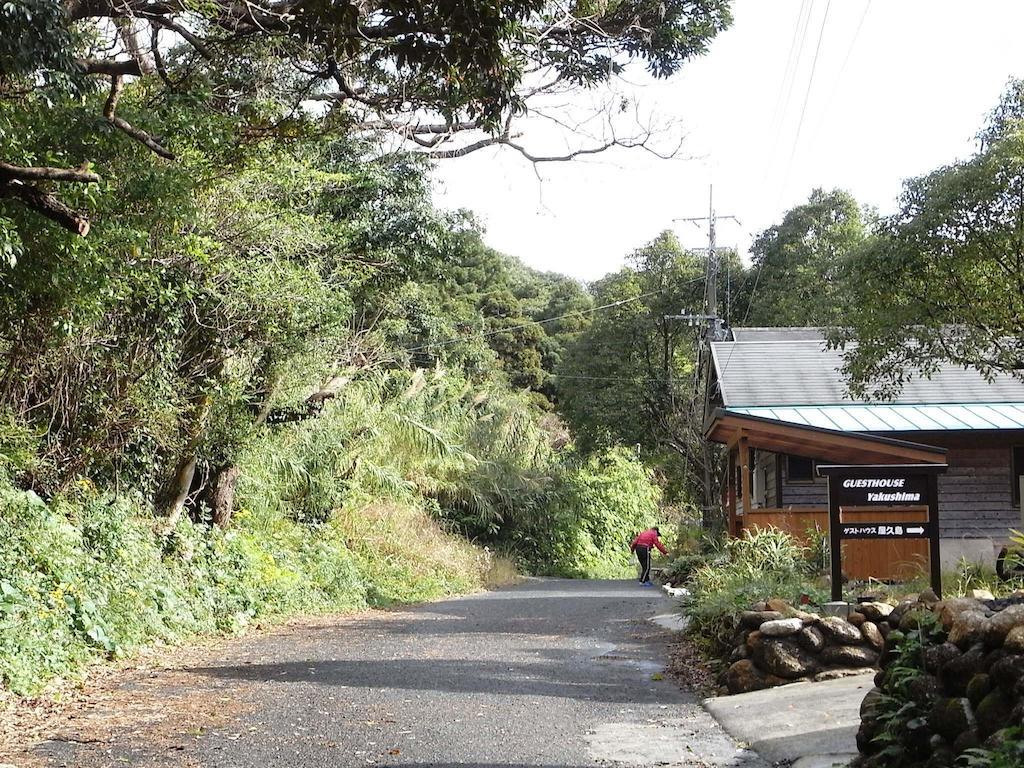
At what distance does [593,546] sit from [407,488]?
48.0 ft

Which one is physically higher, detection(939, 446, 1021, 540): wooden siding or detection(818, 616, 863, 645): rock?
detection(939, 446, 1021, 540): wooden siding

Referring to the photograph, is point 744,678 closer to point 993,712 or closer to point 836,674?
point 836,674

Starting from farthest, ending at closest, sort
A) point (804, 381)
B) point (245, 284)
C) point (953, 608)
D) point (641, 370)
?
point (641, 370)
point (804, 381)
point (245, 284)
point (953, 608)

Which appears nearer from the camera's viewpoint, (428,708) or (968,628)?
(968,628)

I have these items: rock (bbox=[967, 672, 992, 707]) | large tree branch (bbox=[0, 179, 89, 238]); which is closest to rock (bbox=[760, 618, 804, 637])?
rock (bbox=[967, 672, 992, 707])

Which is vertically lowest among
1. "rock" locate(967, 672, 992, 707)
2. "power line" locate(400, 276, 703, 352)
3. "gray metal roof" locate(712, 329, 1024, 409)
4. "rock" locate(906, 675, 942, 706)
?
"rock" locate(906, 675, 942, 706)

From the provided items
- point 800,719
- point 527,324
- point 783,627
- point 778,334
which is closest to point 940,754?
point 800,719

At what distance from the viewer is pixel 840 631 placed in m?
9.38

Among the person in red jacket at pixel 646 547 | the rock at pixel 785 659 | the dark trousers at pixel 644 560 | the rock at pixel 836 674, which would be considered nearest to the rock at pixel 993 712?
the rock at pixel 836 674

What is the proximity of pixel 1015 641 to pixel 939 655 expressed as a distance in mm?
818

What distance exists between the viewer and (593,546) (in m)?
Answer: 38.6

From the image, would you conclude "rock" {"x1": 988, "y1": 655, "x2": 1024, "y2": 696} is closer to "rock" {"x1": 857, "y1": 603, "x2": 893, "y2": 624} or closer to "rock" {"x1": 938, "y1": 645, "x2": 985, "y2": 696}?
"rock" {"x1": 938, "y1": 645, "x2": 985, "y2": 696}

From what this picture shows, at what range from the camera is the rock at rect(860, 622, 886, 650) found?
9.38 metres

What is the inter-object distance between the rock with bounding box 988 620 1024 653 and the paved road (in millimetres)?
1994
